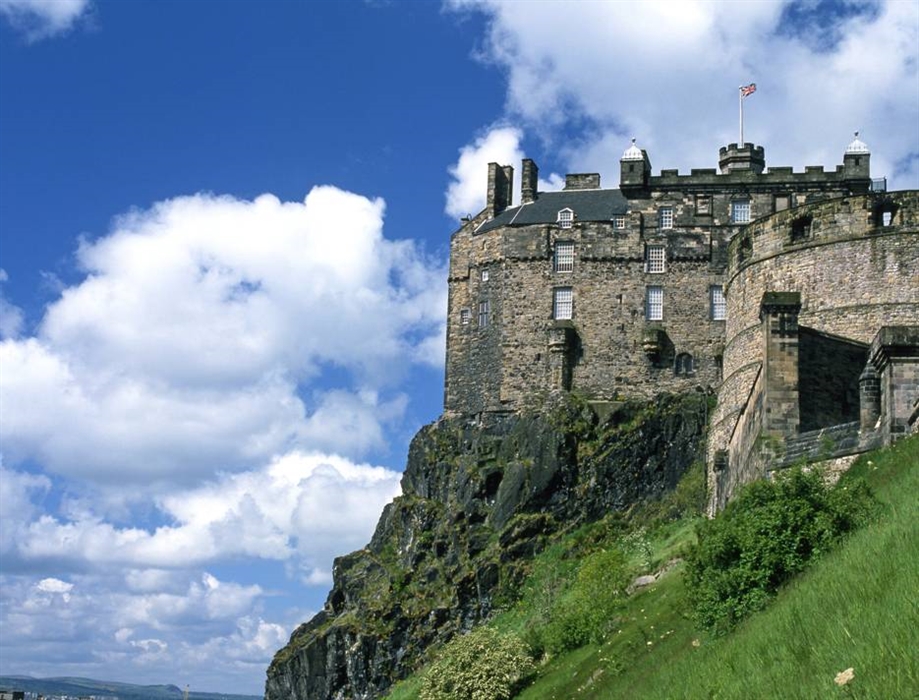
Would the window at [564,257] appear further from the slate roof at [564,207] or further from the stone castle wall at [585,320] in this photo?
the slate roof at [564,207]

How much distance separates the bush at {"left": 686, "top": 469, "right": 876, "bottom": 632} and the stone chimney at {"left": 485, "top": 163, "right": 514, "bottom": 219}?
138 feet

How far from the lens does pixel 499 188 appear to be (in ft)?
214

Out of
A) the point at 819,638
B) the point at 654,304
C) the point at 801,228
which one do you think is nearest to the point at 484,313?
the point at 654,304

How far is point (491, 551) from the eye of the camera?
187 ft

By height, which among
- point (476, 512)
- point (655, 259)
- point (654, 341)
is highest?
point (655, 259)

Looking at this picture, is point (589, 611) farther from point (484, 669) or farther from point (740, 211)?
point (740, 211)

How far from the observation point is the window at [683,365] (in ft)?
189

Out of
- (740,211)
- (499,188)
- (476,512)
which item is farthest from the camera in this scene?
(499,188)

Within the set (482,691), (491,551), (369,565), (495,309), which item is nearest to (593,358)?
(495,309)

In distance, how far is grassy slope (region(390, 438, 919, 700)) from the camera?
46.0 ft

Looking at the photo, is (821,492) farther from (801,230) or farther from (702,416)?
(702,416)

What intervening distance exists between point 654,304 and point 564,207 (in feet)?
23.4

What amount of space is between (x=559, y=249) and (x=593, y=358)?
5.45 metres

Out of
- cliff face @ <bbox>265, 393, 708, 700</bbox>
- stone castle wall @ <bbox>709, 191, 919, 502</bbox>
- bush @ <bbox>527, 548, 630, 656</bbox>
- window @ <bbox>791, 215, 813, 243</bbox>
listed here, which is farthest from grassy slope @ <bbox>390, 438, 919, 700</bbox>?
cliff face @ <bbox>265, 393, 708, 700</bbox>
